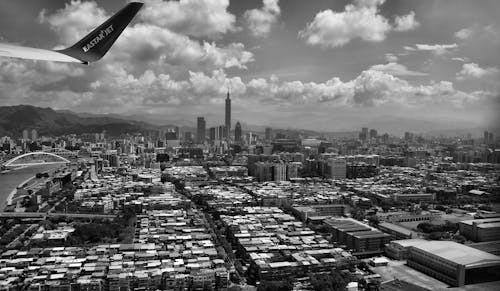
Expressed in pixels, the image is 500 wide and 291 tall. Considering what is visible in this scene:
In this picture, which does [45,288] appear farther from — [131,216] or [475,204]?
[475,204]

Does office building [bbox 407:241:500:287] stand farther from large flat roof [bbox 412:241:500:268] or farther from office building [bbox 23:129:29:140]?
office building [bbox 23:129:29:140]

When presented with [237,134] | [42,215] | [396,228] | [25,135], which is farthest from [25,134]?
[396,228]

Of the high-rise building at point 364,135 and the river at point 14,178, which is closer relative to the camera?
the river at point 14,178

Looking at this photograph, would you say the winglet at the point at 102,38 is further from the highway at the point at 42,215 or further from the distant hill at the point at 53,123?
the distant hill at the point at 53,123

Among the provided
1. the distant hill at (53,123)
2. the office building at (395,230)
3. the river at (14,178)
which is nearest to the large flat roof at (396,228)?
the office building at (395,230)

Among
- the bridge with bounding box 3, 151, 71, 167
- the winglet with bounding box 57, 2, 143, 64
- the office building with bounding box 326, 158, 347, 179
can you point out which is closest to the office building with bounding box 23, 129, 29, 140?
the bridge with bounding box 3, 151, 71, 167

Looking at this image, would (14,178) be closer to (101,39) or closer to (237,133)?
(101,39)
